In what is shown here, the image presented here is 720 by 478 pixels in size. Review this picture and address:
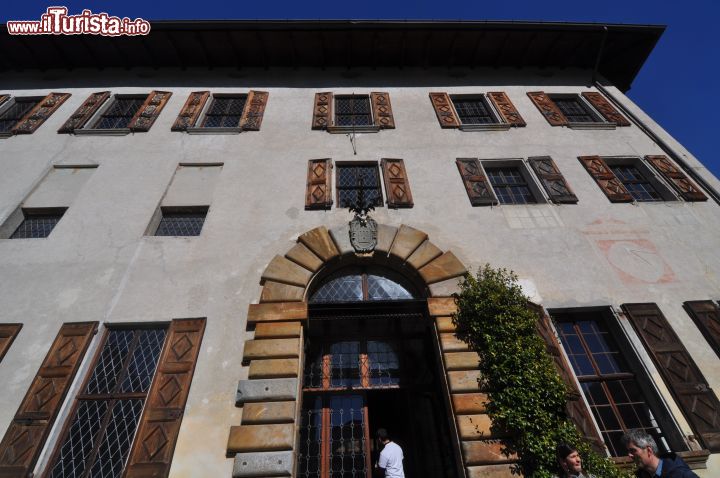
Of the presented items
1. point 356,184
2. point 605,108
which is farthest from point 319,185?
point 605,108

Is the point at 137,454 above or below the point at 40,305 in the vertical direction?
below

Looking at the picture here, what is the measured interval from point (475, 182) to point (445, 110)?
3.26m

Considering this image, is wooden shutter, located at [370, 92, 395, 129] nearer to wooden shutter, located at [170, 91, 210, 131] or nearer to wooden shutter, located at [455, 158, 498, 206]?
wooden shutter, located at [455, 158, 498, 206]

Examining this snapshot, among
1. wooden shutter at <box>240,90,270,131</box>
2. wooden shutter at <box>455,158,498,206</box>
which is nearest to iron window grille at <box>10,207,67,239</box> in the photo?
wooden shutter at <box>240,90,270,131</box>

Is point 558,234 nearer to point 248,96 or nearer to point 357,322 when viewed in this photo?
point 357,322

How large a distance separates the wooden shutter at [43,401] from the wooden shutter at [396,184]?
6.13 m

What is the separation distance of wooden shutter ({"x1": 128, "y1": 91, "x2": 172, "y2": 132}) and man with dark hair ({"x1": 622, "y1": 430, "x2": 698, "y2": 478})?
11750 mm

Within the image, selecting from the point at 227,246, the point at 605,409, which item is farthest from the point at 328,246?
the point at 605,409

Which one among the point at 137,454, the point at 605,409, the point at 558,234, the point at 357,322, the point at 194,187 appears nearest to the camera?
the point at 137,454

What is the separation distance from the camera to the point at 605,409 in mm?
5844

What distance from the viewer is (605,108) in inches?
430

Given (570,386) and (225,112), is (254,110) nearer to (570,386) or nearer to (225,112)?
(225,112)

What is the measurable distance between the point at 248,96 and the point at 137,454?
969 centimetres

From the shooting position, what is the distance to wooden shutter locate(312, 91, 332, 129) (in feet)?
33.2
